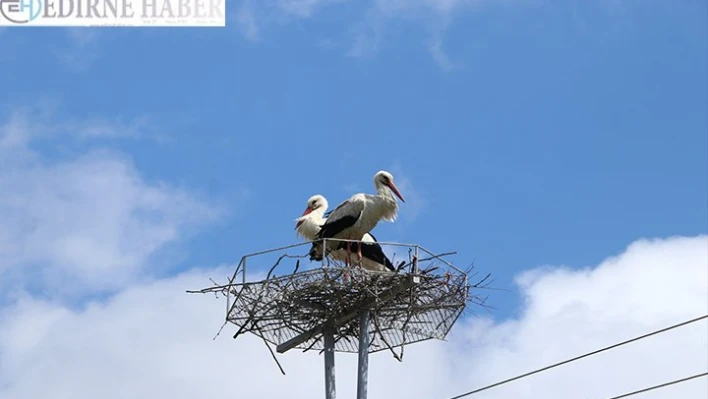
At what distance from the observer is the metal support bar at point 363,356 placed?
14.1 m

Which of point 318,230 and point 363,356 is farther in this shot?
point 318,230

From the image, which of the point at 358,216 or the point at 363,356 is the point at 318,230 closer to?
the point at 358,216

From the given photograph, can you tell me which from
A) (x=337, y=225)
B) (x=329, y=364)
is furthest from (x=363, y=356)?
(x=337, y=225)

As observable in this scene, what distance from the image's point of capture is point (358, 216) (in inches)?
583

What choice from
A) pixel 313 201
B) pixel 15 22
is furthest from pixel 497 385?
pixel 15 22

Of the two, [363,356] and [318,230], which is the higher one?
[318,230]

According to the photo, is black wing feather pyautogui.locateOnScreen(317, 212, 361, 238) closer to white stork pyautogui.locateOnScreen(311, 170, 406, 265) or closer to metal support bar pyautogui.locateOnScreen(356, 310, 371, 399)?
white stork pyautogui.locateOnScreen(311, 170, 406, 265)

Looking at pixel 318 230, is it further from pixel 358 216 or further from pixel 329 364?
pixel 329 364

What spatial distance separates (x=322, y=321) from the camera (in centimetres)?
1437

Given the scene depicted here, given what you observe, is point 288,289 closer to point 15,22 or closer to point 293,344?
point 293,344

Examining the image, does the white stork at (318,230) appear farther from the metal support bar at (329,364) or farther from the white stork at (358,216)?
the metal support bar at (329,364)

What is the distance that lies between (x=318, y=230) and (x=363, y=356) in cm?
168

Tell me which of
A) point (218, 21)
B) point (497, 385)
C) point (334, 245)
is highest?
point (218, 21)

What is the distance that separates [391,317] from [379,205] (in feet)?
4.07
